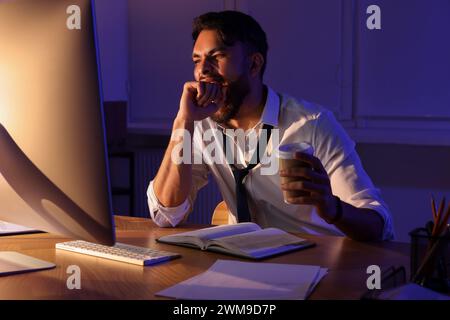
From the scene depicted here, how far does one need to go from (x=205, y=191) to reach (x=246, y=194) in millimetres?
2198

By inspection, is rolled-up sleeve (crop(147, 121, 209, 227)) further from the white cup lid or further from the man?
the white cup lid

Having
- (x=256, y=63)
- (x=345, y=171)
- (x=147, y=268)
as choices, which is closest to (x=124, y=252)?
(x=147, y=268)

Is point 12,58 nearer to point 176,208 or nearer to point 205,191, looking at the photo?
point 176,208

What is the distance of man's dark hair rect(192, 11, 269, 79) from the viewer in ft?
6.77

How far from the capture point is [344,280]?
1150 millimetres

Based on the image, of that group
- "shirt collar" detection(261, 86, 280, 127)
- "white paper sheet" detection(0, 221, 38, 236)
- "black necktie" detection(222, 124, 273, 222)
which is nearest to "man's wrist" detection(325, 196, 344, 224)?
"black necktie" detection(222, 124, 273, 222)

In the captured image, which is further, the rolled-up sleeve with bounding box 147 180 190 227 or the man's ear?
the man's ear

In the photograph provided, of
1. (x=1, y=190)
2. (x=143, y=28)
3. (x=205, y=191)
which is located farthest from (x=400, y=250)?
(x=143, y=28)

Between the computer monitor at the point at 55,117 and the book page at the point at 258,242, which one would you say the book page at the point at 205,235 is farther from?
the computer monitor at the point at 55,117

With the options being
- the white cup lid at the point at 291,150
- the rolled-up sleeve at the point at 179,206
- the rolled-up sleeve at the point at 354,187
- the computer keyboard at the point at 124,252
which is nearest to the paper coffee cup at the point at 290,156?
the white cup lid at the point at 291,150

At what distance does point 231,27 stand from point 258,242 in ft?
2.95

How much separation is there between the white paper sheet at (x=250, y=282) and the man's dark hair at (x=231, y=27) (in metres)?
1.01

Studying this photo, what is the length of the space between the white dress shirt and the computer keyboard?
14.5 inches

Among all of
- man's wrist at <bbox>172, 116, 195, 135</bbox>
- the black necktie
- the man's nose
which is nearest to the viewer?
the black necktie
